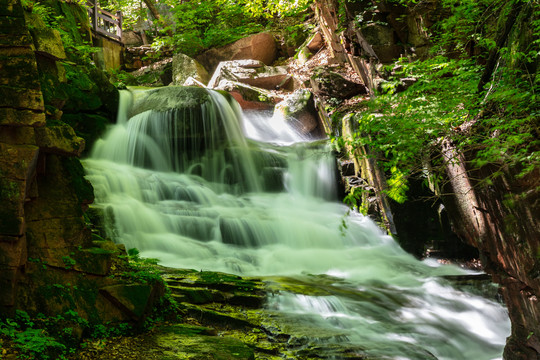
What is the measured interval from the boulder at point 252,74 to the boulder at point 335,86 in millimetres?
4365

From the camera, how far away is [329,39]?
608 inches

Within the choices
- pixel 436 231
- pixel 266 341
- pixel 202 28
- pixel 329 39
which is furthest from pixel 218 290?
pixel 202 28

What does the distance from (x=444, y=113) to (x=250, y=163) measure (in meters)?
8.98

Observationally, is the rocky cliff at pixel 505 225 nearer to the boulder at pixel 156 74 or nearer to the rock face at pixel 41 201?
the rock face at pixel 41 201

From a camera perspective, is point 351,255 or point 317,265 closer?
point 317,265

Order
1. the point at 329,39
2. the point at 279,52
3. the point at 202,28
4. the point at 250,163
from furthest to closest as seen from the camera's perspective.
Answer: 1. the point at 202,28
2. the point at 279,52
3. the point at 329,39
4. the point at 250,163

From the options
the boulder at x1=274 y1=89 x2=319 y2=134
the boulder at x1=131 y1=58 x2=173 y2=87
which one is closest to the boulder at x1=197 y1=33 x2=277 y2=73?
the boulder at x1=131 y1=58 x2=173 y2=87

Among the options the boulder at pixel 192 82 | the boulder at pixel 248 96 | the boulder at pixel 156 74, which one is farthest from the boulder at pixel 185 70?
the boulder at pixel 248 96

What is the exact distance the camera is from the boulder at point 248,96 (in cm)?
1716

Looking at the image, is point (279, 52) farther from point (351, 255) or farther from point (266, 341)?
point (266, 341)

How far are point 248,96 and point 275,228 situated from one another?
8.34 meters

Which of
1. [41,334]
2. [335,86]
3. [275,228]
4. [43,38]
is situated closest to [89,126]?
[275,228]

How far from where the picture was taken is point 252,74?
18812 mm

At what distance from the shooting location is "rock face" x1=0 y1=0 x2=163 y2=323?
3617 millimetres
